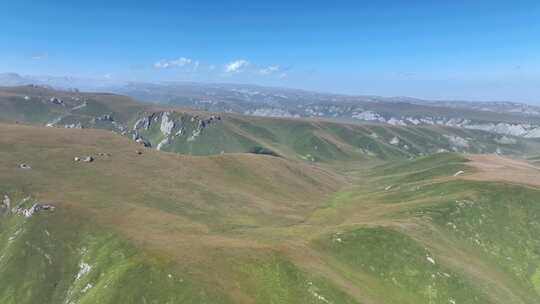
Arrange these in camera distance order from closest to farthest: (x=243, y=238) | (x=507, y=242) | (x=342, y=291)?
(x=342, y=291) < (x=243, y=238) < (x=507, y=242)

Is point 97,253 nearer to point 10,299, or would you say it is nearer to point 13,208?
point 10,299

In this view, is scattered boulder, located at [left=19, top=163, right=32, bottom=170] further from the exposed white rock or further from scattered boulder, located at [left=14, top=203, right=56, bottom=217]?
the exposed white rock

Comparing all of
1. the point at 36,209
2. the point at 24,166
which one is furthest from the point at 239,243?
the point at 24,166

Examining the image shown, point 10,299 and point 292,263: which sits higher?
point 292,263

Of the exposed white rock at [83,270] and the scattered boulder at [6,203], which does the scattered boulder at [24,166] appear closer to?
the scattered boulder at [6,203]

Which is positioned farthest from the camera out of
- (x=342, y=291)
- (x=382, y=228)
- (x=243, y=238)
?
(x=382, y=228)

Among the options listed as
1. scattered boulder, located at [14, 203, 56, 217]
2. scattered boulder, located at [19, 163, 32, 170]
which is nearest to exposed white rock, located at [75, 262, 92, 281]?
scattered boulder, located at [14, 203, 56, 217]

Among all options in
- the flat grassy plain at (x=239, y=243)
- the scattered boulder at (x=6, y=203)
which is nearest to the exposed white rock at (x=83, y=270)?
the flat grassy plain at (x=239, y=243)

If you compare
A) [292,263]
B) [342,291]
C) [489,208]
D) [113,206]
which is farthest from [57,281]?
[489,208]
